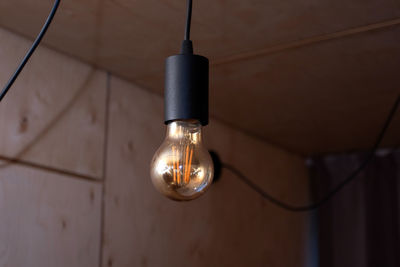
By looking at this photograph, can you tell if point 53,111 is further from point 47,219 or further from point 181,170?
point 181,170

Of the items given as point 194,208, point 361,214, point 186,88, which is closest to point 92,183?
point 194,208

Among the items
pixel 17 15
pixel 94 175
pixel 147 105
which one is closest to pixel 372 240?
pixel 147 105

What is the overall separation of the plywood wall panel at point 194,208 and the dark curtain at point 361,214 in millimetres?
140

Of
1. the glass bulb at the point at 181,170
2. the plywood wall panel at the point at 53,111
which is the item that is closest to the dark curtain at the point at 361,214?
the plywood wall panel at the point at 53,111

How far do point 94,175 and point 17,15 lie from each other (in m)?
0.63

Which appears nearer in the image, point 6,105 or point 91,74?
point 6,105

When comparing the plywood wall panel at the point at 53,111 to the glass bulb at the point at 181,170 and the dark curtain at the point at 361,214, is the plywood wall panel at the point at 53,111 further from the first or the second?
the dark curtain at the point at 361,214

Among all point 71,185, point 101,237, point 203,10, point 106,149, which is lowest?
point 101,237

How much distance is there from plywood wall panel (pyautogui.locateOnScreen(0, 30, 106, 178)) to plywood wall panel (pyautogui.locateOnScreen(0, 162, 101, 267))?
0.20 feet

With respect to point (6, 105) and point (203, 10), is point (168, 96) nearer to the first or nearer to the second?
point (203, 10)

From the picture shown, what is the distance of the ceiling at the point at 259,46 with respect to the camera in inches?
69.9

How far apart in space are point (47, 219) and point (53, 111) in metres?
0.36

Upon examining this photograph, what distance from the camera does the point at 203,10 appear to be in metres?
1.77

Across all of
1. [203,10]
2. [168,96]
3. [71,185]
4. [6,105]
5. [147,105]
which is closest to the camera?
[168,96]
